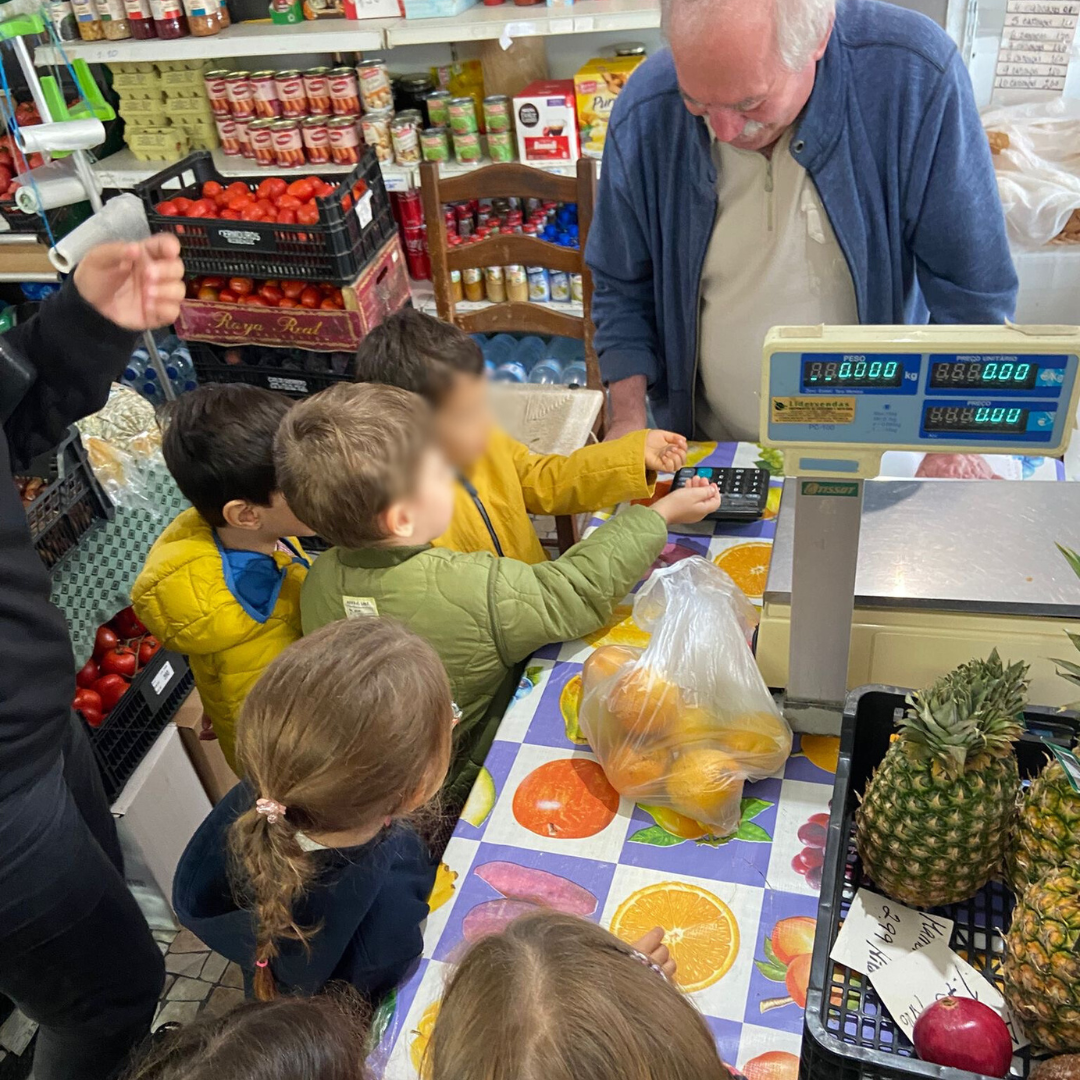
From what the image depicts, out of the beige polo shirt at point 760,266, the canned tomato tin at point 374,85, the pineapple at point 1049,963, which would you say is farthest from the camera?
the canned tomato tin at point 374,85

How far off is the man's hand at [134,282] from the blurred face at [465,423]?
0.95 meters

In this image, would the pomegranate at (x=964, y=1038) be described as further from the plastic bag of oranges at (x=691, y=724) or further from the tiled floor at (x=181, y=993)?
the tiled floor at (x=181, y=993)

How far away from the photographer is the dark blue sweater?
902 mm

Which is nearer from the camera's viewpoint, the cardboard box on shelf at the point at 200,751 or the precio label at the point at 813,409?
the precio label at the point at 813,409

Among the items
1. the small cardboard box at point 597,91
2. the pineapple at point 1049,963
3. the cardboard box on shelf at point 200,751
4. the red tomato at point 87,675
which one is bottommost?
the cardboard box on shelf at point 200,751

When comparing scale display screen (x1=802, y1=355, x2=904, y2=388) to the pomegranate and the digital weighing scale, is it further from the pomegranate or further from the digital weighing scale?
the pomegranate

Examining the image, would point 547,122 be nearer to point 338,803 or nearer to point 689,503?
point 689,503

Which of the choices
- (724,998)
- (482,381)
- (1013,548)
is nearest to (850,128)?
(1013,548)

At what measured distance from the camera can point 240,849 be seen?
0.93 m

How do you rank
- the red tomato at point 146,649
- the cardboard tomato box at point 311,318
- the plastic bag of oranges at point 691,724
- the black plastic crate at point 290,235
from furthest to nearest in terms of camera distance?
1. the cardboard tomato box at point 311,318
2. the black plastic crate at point 290,235
3. the red tomato at point 146,649
4. the plastic bag of oranges at point 691,724

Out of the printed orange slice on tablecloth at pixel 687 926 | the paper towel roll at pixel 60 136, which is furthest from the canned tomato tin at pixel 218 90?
the printed orange slice on tablecloth at pixel 687 926

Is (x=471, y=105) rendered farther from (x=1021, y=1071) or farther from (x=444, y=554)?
(x=1021, y=1071)

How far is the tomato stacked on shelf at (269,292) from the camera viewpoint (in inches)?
101

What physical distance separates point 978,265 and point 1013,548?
1.80ft
